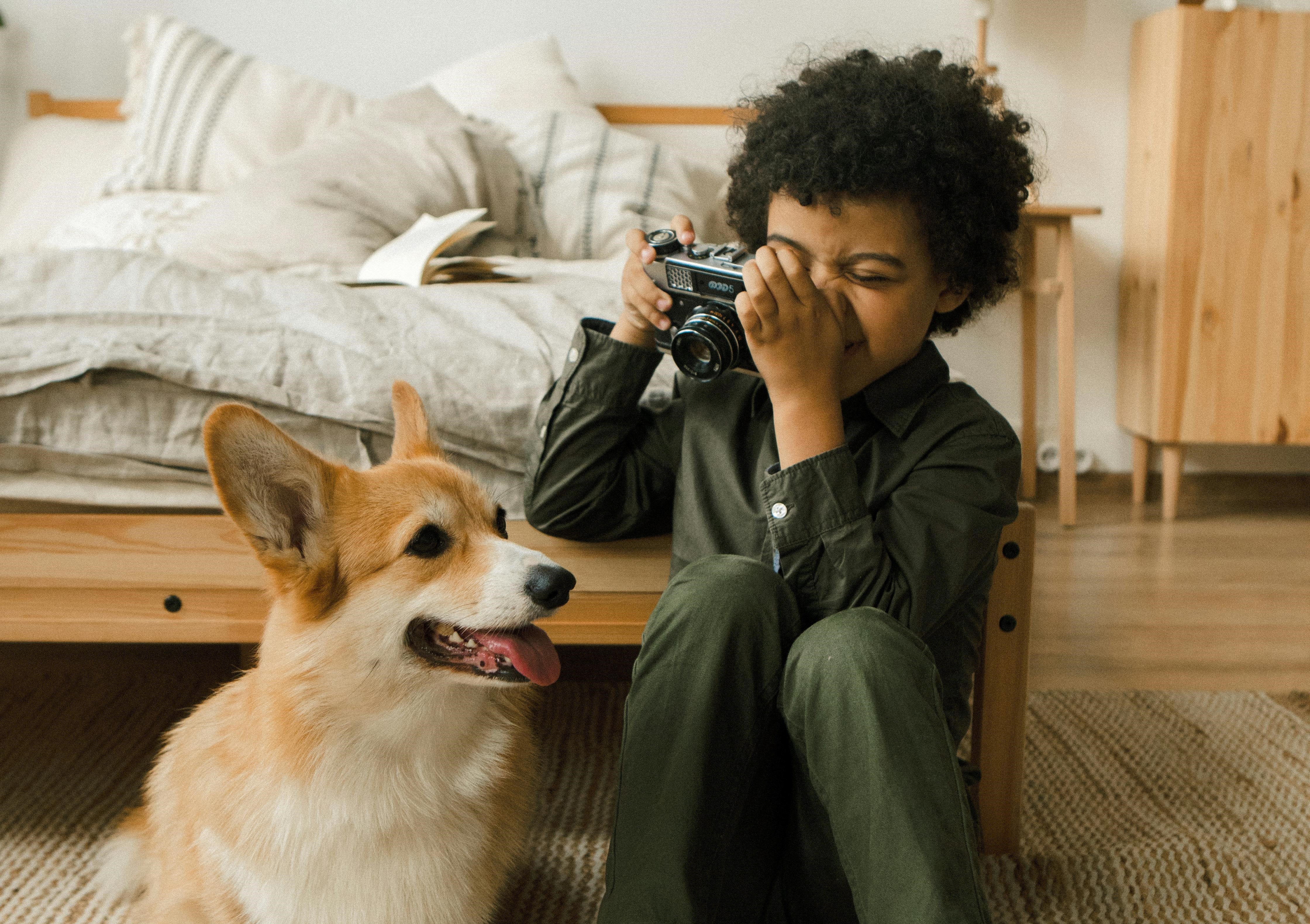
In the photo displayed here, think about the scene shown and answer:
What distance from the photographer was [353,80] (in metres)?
2.60

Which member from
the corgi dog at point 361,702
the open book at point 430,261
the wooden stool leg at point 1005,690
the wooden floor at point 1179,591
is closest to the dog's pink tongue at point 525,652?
the corgi dog at point 361,702

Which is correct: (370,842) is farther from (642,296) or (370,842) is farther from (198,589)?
(642,296)

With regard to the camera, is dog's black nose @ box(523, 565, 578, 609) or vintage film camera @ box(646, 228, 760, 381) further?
vintage film camera @ box(646, 228, 760, 381)

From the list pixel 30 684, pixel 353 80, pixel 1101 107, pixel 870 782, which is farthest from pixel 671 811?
pixel 1101 107

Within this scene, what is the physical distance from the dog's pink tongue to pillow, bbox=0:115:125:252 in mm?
1967

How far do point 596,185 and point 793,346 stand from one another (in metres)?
1.37

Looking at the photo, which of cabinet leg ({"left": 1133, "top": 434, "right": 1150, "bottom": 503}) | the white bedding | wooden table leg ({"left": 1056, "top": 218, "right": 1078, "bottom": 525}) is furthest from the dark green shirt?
cabinet leg ({"left": 1133, "top": 434, "right": 1150, "bottom": 503})

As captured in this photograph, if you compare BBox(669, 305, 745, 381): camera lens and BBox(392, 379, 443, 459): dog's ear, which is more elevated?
BBox(669, 305, 745, 381): camera lens

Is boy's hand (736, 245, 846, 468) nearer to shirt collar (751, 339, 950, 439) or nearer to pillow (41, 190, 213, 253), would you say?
shirt collar (751, 339, 950, 439)

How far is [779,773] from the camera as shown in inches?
A: 32.9

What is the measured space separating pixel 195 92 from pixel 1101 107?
229cm

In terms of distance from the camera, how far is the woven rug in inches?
39.8

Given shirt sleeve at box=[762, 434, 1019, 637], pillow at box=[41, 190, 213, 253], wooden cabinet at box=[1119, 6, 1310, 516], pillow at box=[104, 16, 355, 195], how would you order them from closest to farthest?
shirt sleeve at box=[762, 434, 1019, 637] → pillow at box=[41, 190, 213, 253] → pillow at box=[104, 16, 355, 195] → wooden cabinet at box=[1119, 6, 1310, 516]

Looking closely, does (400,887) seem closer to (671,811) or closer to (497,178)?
(671,811)
